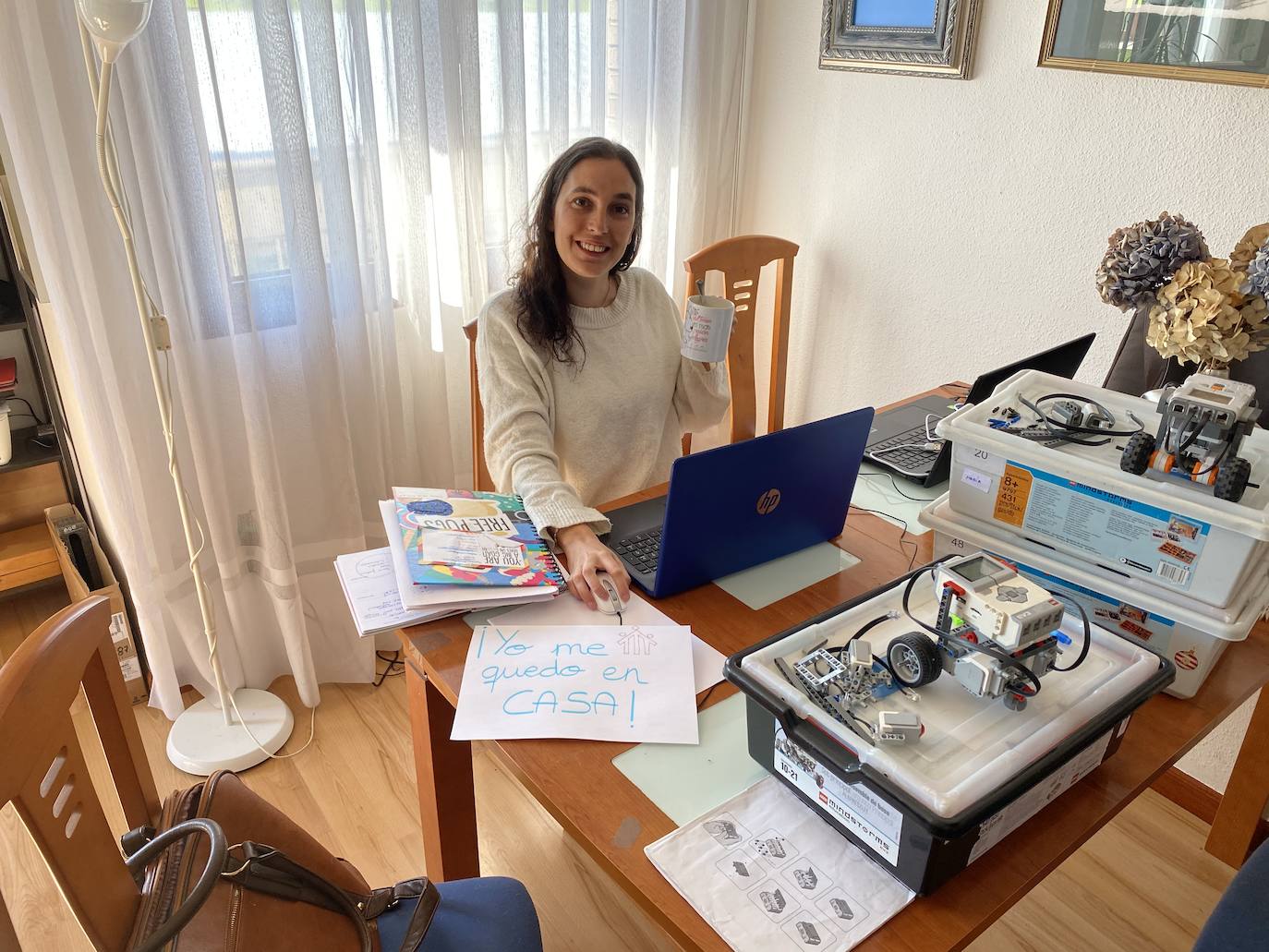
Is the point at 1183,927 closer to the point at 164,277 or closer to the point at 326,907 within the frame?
the point at 326,907

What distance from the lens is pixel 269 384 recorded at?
1896 millimetres

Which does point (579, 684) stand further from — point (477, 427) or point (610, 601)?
point (477, 427)

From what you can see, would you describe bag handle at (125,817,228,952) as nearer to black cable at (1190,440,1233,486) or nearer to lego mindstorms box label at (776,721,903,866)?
lego mindstorms box label at (776,721,903,866)

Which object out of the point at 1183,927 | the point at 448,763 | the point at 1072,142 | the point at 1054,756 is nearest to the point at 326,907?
the point at 448,763

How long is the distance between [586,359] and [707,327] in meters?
0.33

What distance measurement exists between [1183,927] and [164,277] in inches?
88.6

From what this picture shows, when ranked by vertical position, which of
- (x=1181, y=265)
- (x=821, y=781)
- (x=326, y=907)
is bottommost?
(x=326, y=907)

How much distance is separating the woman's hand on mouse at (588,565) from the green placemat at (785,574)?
147 mm

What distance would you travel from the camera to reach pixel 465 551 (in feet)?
4.02

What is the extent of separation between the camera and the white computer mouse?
3.84 ft

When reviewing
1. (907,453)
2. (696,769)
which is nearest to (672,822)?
(696,769)

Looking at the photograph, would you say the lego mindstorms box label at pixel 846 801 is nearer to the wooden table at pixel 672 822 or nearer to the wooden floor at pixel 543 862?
the wooden table at pixel 672 822

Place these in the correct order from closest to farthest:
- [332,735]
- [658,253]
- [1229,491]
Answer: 1. [1229,491]
2. [332,735]
3. [658,253]

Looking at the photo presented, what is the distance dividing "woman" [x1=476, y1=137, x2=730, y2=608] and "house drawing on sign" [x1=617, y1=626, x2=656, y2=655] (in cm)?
23
